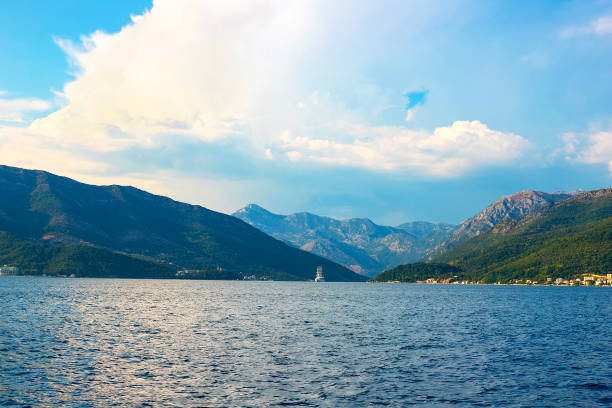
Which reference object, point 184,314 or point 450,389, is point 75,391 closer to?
point 450,389

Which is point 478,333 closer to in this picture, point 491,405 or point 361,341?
→ point 361,341

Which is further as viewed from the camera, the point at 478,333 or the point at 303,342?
the point at 478,333

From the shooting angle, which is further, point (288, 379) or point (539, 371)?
point (539, 371)

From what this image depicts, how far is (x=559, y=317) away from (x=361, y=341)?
86.5 m

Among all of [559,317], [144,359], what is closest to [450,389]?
[144,359]

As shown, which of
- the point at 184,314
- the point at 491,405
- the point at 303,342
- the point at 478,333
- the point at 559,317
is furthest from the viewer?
the point at 559,317

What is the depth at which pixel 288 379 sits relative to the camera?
49.6 m

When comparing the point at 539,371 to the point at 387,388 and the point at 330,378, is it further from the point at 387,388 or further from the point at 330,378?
the point at 330,378

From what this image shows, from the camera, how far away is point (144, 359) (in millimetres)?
59219

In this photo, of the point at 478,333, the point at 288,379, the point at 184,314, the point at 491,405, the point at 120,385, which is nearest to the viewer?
the point at 491,405

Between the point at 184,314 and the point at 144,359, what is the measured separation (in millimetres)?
64952

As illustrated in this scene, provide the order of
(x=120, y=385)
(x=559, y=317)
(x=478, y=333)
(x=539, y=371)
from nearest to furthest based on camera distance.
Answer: (x=120, y=385) < (x=539, y=371) < (x=478, y=333) < (x=559, y=317)

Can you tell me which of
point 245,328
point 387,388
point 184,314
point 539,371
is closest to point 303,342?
point 245,328

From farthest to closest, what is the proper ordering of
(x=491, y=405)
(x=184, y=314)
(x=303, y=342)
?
(x=184, y=314) < (x=303, y=342) < (x=491, y=405)
